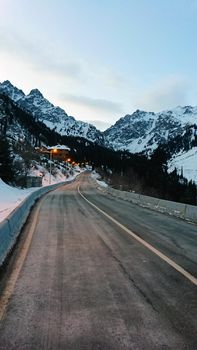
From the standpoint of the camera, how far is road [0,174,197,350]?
4.59 m

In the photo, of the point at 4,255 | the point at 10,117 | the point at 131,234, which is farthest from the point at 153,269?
the point at 10,117

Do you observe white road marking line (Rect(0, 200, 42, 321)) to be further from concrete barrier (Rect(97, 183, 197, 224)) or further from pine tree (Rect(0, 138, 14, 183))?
pine tree (Rect(0, 138, 14, 183))

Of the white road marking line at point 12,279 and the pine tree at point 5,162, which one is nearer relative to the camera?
the white road marking line at point 12,279

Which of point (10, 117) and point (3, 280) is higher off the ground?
point (10, 117)

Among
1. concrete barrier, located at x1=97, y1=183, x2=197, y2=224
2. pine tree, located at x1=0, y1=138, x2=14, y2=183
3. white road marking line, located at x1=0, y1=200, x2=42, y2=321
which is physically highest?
pine tree, located at x1=0, y1=138, x2=14, y2=183

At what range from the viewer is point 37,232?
42.6ft

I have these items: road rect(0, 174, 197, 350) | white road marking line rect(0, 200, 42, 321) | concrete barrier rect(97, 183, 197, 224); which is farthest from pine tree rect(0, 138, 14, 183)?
road rect(0, 174, 197, 350)

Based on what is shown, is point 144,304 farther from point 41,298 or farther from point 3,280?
point 3,280

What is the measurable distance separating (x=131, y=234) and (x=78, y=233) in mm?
1632

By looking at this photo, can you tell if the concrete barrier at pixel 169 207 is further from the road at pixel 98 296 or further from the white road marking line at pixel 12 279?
the white road marking line at pixel 12 279

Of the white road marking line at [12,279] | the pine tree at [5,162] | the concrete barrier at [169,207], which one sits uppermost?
the pine tree at [5,162]

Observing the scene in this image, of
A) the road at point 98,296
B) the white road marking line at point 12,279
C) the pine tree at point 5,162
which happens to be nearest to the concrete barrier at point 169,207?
the road at point 98,296

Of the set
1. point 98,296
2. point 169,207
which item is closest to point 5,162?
point 169,207

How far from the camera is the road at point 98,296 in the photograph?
4.59 meters
